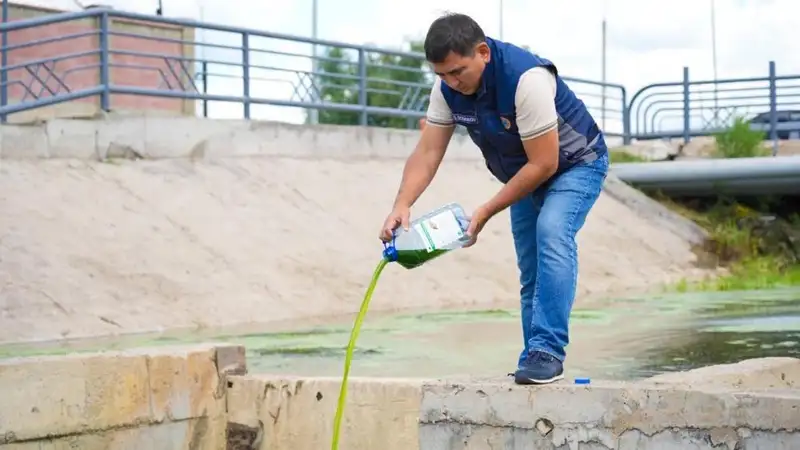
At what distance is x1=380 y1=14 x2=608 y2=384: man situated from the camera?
455 cm

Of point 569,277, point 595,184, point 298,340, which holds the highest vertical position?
point 595,184

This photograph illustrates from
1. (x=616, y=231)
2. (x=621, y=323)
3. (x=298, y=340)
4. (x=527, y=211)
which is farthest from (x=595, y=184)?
(x=616, y=231)

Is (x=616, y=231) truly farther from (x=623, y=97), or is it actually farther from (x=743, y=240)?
(x=623, y=97)

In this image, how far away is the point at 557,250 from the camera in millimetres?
4668

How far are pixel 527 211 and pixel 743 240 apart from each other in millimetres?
13258

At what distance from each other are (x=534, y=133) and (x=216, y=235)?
7.93 meters

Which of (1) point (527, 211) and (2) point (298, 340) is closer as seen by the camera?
(1) point (527, 211)

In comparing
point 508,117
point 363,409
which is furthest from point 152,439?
point 508,117

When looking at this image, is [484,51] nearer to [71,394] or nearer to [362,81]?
[71,394]

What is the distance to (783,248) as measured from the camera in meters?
17.8

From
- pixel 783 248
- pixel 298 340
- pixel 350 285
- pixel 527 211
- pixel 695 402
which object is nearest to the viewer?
pixel 695 402

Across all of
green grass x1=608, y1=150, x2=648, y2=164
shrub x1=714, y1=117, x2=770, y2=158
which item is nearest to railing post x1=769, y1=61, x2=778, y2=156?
shrub x1=714, y1=117, x2=770, y2=158

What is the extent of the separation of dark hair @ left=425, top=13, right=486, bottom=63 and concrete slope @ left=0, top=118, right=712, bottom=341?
5699mm

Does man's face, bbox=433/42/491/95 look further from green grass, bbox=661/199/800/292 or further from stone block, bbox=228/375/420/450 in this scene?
green grass, bbox=661/199/800/292
